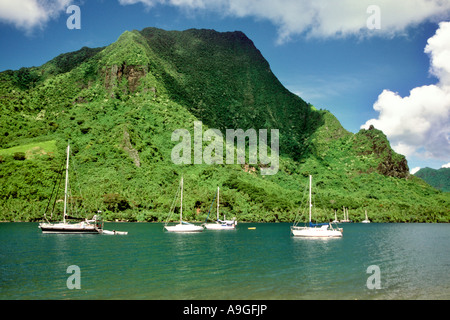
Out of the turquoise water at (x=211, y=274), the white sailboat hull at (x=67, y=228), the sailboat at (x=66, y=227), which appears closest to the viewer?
the turquoise water at (x=211, y=274)

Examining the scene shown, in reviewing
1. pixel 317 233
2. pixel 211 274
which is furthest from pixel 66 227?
pixel 317 233

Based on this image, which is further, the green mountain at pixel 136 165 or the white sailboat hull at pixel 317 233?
the green mountain at pixel 136 165

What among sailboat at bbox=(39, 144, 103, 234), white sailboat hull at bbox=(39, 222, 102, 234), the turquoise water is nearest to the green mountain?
sailboat at bbox=(39, 144, 103, 234)

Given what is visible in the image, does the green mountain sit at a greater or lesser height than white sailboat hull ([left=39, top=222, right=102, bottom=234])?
greater

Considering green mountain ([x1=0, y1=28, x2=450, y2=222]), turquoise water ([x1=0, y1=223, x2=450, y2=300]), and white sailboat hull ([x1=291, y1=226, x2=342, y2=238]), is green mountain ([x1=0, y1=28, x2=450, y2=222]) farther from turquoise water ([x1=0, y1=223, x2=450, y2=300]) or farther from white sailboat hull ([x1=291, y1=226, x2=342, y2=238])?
turquoise water ([x1=0, y1=223, x2=450, y2=300])

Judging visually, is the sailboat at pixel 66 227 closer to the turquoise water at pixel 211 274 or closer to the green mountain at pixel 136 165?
the turquoise water at pixel 211 274

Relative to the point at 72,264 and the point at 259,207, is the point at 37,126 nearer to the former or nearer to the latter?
the point at 259,207

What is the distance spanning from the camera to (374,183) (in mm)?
184500

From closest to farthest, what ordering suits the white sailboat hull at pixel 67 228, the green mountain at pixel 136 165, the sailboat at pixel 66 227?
the white sailboat hull at pixel 67 228, the sailboat at pixel 66 227, the green mountain at pixel 136 165

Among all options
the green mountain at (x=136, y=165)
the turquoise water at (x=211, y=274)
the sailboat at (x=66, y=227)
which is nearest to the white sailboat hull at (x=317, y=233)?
the turquoise water at (x=211, y=274)

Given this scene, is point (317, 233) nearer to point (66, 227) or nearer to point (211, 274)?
point (211, 274)

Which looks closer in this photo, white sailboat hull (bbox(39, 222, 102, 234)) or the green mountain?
white sailboat hull (bbox(39, 222, 102, 234))
